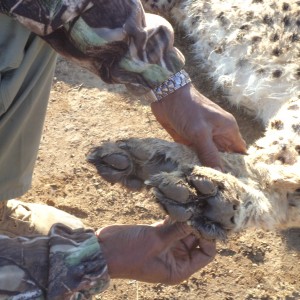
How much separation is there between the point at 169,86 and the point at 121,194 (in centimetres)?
118

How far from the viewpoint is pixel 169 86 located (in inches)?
92.1

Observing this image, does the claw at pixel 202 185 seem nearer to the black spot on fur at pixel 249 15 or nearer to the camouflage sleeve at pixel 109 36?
the camouflage sleeve at pixel 109 36

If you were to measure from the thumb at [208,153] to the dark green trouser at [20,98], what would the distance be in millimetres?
642

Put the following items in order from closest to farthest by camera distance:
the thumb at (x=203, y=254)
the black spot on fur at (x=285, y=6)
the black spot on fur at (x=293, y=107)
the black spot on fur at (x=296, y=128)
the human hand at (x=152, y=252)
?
the human hand at (x=152, y=252) → the thumb at (x=203, y=254) → the black spot on fur at (x=296, y=128) → the black spot on fur at (x=293, y=107) → the black spot on fur at (x=285, y=6)

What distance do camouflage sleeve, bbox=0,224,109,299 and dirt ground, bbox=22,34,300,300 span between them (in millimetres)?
905

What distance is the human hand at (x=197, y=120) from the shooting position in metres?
2.32

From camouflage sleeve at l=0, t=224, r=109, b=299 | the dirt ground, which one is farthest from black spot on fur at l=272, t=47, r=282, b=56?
camouflage sleeve at l=0, t=224, r=109, b=299

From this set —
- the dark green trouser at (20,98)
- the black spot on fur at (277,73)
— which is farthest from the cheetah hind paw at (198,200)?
the black spot on fur at (277,73)

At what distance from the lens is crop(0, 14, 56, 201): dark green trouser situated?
2264mm

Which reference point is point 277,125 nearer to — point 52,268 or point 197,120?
point 197,120

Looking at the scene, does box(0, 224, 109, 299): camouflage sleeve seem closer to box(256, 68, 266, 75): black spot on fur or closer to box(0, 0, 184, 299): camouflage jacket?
box(0, 0, 184, 299): camouflage jacket

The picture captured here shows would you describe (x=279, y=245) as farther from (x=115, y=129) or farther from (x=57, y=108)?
(x=57, y=108)

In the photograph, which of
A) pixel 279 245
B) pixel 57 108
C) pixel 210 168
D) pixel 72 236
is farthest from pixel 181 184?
pixel 57 108

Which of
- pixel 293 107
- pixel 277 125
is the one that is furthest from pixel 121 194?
pixel 293 107
